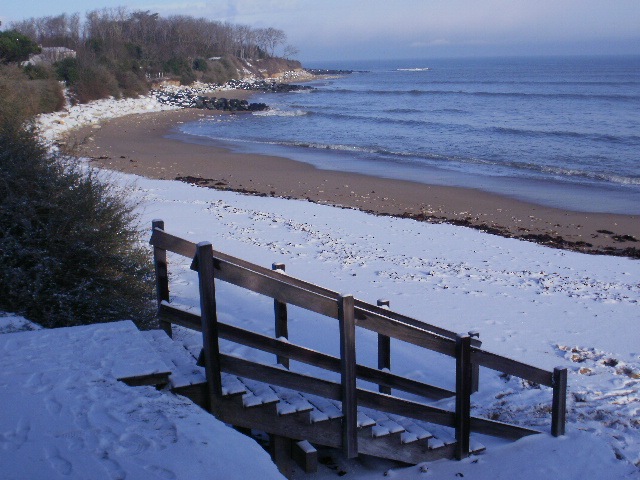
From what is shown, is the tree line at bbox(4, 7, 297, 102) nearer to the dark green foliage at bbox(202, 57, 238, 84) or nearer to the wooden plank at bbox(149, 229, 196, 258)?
the dark green foliage at bbox(202, 57, 238, 84)

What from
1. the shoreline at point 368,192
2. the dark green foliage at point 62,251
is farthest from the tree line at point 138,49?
the dark green foliage at point 62,251

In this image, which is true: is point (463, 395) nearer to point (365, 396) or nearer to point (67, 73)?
point (365, 396)

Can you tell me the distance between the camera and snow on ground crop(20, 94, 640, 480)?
533cm

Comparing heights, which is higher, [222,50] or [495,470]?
[222,50]

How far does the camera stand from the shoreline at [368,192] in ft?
52.5

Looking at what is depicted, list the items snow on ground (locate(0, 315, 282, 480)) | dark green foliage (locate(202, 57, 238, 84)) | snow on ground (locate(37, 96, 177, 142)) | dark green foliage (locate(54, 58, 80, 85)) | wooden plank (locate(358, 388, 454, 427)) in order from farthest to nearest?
dark green foliage (locate(202, 57, 238, 84)) → dark green foliage (locate(54, 58, 80, 85)) → snow on ground (locate(37, 96, 177, 142)) → wooden plank (locate(358, 388, 454, 427)) → snow on ground (locate(0, 315, 282, 480))

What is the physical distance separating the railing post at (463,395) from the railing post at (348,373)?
91 cm

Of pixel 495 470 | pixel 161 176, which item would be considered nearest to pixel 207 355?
pixel 495 470

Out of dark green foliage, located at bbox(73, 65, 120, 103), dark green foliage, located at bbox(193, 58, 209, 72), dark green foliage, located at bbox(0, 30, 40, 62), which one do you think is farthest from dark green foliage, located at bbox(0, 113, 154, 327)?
dark green foliage, located at bbox(193, 58, 209, 72)

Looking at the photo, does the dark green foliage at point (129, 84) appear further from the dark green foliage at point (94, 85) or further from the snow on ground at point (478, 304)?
the snow on ground at point (478, 304)

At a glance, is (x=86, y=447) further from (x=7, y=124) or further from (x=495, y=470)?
(x=7, y=124)

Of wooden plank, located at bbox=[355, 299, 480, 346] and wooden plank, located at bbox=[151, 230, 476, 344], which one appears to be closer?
wooden plank, located at bbox=[151, 230, 476, 344]

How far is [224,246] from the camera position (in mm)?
11680

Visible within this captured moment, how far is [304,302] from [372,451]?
4.50ft
